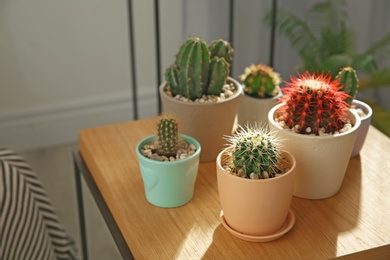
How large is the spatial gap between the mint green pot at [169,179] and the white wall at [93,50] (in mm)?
1396

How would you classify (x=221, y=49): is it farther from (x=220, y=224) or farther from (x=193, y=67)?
(x=220, y=224)

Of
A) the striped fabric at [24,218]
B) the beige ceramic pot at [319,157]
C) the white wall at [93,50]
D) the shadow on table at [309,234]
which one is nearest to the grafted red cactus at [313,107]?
the beige ceramic pot at [319,157]

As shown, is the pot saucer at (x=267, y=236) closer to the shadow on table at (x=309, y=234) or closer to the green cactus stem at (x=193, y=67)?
the shadow on table at (x=309, y=234)

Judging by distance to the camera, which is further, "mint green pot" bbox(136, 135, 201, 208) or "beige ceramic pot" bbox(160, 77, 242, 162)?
"beige ceramic pot" bbox(160, 77, 242, 162)

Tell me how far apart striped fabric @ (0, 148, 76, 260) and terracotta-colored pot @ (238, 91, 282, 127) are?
0.52 m

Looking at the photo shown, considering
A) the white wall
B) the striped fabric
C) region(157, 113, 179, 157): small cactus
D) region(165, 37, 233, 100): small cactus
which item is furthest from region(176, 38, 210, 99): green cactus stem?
the white wall

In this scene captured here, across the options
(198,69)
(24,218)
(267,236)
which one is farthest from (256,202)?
(24,218)

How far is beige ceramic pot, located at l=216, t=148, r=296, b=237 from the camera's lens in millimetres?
913

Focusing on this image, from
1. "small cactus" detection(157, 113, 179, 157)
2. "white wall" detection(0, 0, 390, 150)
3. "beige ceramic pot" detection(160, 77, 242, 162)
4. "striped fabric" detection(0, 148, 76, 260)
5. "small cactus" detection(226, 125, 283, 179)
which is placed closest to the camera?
"small cactus" detection(226, 125, 283, 179)

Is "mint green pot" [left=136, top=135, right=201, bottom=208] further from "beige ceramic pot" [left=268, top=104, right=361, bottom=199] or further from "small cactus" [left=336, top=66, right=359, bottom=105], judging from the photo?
"small cactus" [left=336, top=66, right=359, bottom=105]

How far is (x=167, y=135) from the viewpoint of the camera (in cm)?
102

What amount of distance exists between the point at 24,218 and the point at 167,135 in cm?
51

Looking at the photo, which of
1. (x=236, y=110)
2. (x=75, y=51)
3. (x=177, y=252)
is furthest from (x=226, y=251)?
(x=75, y=51)

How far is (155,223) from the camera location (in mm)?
1011
